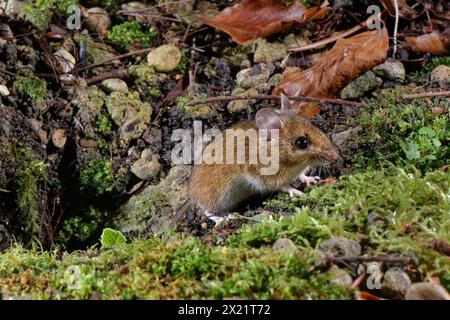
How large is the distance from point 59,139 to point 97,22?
1.33 metres

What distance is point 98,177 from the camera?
15.8 feet

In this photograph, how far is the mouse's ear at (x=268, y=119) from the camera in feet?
13.9

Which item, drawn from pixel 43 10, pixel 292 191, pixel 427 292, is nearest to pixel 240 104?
pixel 292 191

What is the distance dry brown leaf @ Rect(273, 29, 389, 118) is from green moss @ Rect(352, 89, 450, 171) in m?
0.34

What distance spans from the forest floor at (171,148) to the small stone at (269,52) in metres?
0.02

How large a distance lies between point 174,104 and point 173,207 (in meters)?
1.00

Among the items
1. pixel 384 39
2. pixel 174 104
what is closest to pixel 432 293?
pixel 384 39

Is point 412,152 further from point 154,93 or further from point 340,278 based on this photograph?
point 154,93

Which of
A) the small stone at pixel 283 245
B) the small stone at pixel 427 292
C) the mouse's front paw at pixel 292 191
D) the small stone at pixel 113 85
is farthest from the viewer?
the small stone at pixel 113 85

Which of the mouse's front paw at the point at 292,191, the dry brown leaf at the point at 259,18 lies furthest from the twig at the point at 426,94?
the dry brown leaf at the point at 259,18

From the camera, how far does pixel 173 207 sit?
14.9ft

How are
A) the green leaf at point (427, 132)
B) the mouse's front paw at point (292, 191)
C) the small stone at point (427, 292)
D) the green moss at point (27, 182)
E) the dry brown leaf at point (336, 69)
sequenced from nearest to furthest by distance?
the small stone at point (427, 292) → the green leaf at point (427, 132) → the mouse's front paw at point (292, 191) → the green moss at point (27, 182) → the dry brown leaf at point (336, 69)

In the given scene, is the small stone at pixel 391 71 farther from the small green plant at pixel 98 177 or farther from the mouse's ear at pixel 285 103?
the small green plant at pixel 98 177
